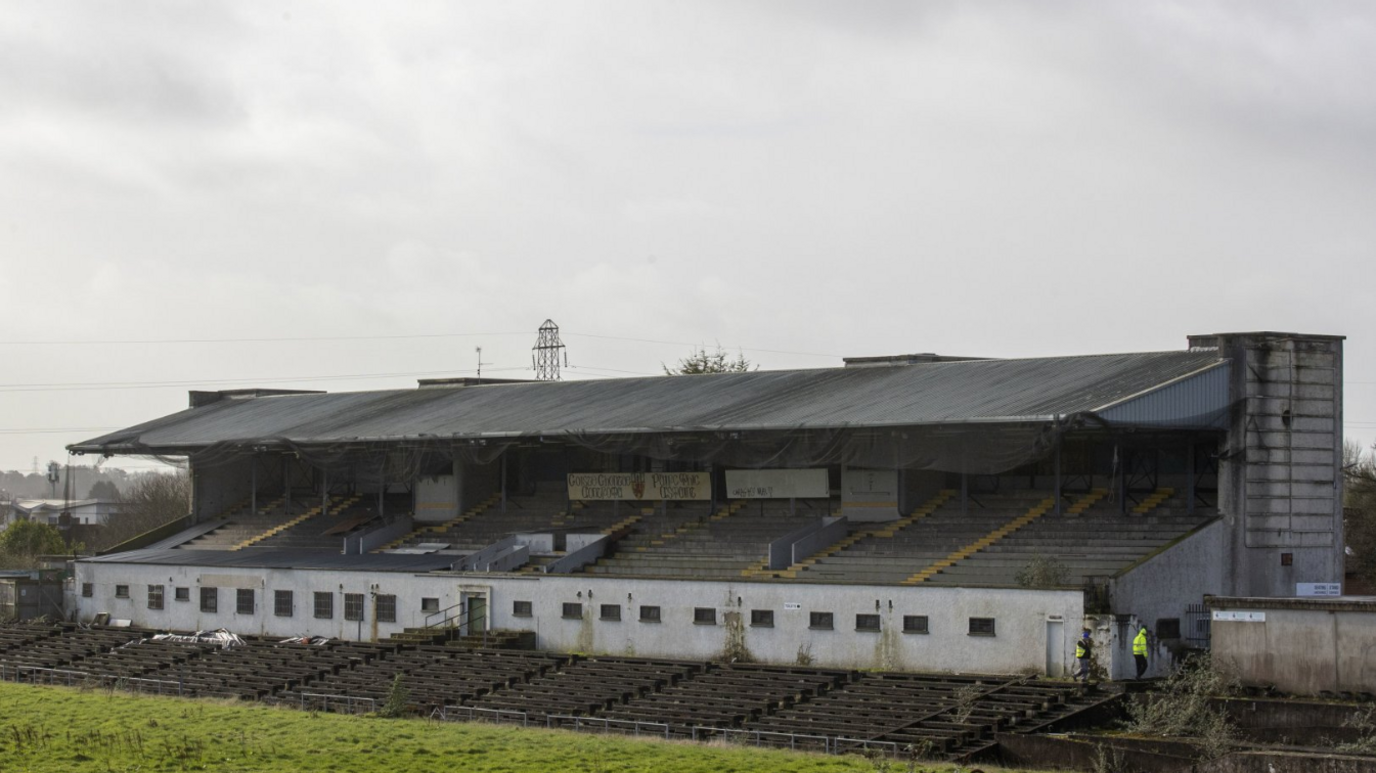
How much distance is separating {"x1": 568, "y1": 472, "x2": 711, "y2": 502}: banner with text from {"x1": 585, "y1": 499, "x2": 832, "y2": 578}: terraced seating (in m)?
0.64

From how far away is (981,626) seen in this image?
42.7 meters

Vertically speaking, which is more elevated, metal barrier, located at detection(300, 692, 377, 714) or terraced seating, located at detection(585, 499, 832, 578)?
terraced seating, located at detection(585, 499, 832, 578)

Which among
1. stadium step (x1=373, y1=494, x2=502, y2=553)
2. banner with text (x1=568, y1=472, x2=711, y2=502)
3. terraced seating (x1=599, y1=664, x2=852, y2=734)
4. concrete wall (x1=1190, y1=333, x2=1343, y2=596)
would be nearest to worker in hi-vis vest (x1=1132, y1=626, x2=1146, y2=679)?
concrete wall (x1=1190, y1=333, x2=1343, y2=596)

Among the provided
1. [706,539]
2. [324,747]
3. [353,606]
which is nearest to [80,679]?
[353,606]

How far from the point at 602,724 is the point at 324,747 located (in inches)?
253

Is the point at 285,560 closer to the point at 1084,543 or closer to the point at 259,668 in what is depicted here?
the point at 259,668

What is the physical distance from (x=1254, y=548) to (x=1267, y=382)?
13.6 ft

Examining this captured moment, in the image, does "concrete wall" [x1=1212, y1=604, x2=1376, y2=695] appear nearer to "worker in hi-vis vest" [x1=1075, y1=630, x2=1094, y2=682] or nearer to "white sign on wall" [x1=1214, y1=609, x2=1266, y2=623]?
"white sign on wall" [x1=1214, y1=609, x2=1266, y2=623]

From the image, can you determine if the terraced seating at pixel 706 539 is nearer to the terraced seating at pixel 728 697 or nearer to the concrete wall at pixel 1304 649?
the terraced seating at pixel 728 697

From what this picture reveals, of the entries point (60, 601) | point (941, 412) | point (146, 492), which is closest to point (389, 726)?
point (941, 412)

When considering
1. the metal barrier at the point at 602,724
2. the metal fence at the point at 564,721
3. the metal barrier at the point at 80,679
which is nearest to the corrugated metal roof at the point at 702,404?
the metal fence at the point at 564,721

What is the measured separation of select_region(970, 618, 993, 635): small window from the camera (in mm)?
42562

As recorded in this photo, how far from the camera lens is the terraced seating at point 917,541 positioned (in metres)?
47.4

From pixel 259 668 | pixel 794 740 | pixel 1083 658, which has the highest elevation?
pixel 1083 658
